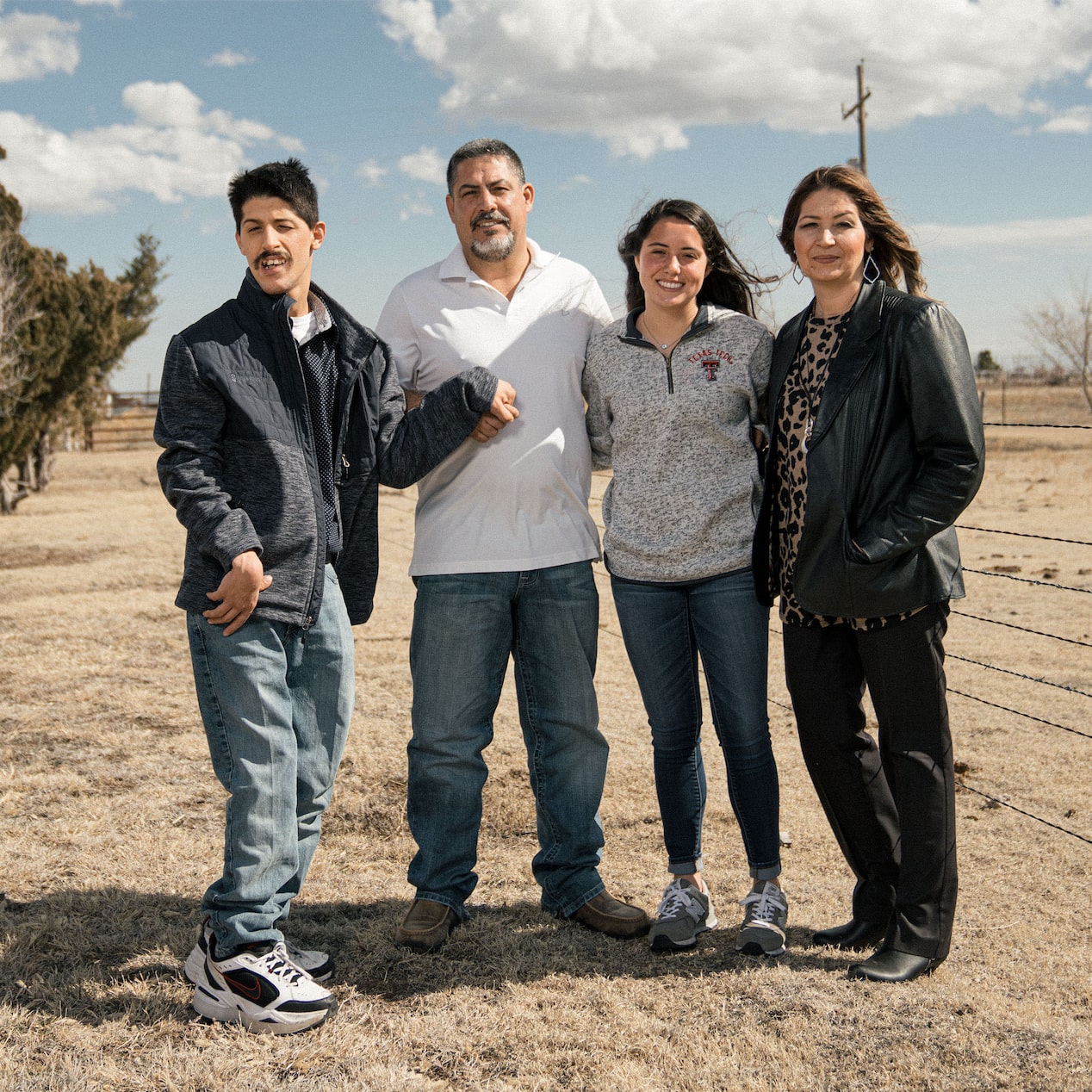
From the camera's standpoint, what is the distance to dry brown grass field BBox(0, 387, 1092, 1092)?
2389 mm

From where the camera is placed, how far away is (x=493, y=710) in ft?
10.1

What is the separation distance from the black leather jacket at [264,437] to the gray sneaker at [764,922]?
54.5 inches

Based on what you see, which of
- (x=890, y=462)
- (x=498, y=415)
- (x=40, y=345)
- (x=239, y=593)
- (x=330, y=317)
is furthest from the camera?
(x=40, y=345)

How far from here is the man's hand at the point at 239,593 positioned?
2.48 metres

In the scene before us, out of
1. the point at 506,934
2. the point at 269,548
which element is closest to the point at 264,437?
the point at 269,548

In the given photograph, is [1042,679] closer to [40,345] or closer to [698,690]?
[698,690]

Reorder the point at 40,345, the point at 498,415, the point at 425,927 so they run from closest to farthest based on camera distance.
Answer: the point at 498,415
the point at 425,927
the point at 40,345

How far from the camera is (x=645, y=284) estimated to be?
295cm

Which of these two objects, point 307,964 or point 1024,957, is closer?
point 307,964

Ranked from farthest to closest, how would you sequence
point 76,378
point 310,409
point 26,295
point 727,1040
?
point 76,378 → point 26,295 → point 310,409 → point 727,1040

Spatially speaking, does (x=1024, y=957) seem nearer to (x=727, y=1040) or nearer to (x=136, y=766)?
(x=727, y=1040)

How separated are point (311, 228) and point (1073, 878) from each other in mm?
3065

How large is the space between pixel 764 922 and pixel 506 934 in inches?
27.5

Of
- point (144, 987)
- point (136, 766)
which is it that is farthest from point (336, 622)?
point (136, 766)
